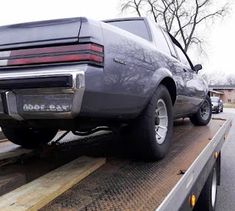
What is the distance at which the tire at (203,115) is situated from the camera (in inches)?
239

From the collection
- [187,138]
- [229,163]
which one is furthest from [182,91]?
[229,163]

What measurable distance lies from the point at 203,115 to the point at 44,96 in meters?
4.38

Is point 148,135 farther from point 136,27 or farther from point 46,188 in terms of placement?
point 136,27

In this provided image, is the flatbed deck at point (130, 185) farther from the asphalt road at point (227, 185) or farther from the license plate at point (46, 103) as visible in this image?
the asphalt road at point (227, 185)

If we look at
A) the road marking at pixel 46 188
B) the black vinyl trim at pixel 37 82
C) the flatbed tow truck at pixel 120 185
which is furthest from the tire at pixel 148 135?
the black vinyl trim at pixel 37 82

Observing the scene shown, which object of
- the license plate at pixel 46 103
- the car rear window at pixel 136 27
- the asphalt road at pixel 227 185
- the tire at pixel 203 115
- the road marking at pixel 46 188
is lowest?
the asphalt road at pixel 227 185

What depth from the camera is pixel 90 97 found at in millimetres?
2457

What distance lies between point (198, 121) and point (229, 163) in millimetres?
1261

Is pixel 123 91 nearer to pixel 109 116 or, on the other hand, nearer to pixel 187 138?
pixel 109 116

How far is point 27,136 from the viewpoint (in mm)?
3818

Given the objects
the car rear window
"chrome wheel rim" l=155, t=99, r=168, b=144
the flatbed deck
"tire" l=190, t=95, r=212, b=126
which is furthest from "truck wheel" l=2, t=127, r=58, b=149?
"tire" l=190, t=95, r=212, b=126

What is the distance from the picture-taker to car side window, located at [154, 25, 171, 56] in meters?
4.08

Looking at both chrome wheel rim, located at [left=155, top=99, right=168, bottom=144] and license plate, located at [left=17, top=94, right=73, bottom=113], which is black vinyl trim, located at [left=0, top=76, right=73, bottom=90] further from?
chrome wheel rim, located at [left=155, top=99, right=168, bottom=144]

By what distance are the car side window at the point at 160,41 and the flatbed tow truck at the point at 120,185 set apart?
1.16 meters
